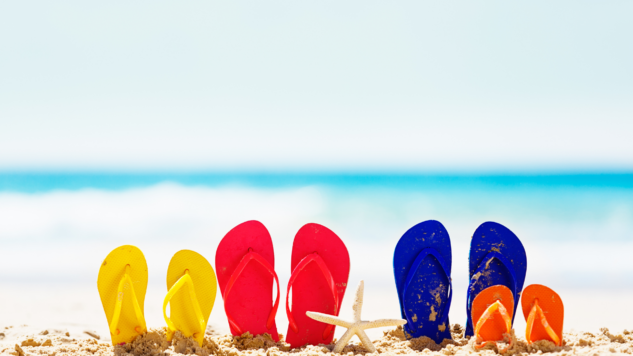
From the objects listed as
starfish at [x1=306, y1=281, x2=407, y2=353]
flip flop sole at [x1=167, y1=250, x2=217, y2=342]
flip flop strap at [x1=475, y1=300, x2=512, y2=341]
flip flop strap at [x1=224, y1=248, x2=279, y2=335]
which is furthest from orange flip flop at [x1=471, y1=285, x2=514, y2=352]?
flip flop sole at [x1=167, y1=250, x2=217, y2=342]

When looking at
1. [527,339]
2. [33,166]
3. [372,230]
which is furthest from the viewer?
[33,166]

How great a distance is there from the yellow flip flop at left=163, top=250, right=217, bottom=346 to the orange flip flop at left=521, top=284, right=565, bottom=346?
1.39 metres

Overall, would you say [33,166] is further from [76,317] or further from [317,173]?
[76,317]

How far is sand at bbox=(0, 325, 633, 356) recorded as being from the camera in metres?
1.96

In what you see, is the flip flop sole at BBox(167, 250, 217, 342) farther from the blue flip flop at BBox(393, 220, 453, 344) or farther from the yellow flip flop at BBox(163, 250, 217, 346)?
the blue flip flop at BBox(393, 220, 453, 344)

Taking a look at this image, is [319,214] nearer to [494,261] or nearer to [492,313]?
[494,261]

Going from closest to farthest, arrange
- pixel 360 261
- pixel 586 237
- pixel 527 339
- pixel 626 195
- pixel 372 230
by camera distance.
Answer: pixel 527 339 → pixel 360 261 → pixel 586 237 → pixel 372 230 → pixel 626 195

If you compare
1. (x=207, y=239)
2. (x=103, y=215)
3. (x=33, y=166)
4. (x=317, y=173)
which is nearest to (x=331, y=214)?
(x=207, y=239)

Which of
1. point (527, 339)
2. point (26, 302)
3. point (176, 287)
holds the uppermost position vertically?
point (176, 287)

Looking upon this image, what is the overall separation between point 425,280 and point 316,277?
53cm

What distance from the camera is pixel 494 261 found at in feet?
7.62

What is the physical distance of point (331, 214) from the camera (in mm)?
9516

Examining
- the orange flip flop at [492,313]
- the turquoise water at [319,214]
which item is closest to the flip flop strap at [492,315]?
the orange flip flop at [492,313]

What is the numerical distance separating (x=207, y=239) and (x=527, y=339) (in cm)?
539
